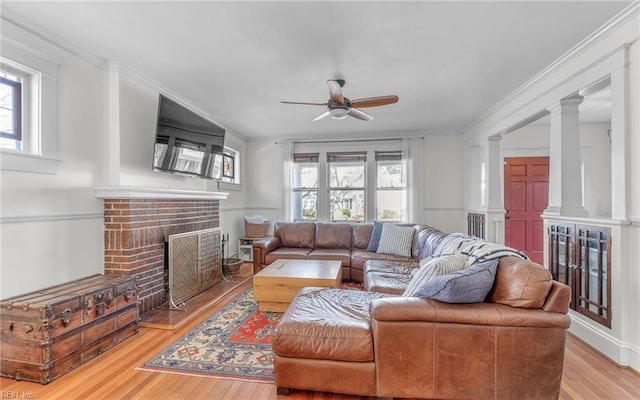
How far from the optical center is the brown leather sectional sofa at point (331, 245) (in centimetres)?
397

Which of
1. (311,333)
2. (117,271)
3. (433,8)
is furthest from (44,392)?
(433,8)

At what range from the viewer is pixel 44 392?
1.78m

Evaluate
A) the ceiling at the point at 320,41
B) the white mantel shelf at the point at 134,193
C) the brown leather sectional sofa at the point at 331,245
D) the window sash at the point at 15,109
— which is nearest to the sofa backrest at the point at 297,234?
the brown leather sectional sofa at the point at 331,245

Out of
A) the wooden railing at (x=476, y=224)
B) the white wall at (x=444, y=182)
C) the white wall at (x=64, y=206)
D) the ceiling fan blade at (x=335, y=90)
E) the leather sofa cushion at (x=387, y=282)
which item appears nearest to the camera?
the white wall at (x=64, y=206)

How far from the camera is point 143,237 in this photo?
289 cm

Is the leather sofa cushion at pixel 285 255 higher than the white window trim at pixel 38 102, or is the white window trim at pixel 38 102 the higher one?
the white window trim at pixel 38 102

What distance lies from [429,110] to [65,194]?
4229 mm

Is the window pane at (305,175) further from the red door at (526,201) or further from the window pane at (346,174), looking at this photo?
the red door at (526,201)

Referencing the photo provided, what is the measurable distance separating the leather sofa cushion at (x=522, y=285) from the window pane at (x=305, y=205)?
423 cm

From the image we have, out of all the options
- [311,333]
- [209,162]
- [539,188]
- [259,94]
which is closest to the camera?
[311,333]

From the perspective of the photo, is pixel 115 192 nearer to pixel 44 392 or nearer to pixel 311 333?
pixel 44 392

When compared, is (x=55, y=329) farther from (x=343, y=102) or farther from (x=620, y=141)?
(x=620, y=141)

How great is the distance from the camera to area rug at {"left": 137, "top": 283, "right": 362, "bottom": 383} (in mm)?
1999

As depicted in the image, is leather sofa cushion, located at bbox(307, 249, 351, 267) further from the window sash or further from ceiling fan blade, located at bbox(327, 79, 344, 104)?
the window sash
